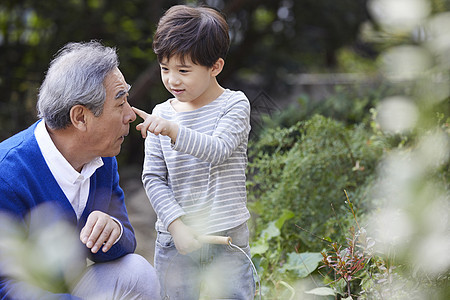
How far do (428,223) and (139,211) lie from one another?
142 inches

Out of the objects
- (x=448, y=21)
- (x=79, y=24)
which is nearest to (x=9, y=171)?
(x=448, y=21)

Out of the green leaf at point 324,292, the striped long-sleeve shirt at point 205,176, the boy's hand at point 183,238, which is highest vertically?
the striped long-sleeve shirt at point 205,176

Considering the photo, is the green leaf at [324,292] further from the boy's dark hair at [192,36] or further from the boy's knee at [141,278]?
the boy's dark hair at [192,36]

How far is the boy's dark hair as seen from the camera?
176 centimetres

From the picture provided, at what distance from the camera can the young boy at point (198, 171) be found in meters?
1.78

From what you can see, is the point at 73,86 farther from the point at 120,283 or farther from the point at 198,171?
the point at 120,283

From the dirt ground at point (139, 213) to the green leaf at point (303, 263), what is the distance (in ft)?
3.73

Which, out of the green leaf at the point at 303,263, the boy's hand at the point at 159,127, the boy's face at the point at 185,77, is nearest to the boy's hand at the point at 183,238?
the boy's hand at the point at 159,127

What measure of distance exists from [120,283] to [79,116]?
1.92 feet

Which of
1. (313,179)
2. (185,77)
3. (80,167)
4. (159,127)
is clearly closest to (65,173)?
(80,167)

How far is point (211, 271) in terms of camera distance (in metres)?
1.89

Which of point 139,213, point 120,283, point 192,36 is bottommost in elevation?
point 139,213

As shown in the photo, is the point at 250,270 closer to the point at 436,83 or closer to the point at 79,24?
the point at 436,83

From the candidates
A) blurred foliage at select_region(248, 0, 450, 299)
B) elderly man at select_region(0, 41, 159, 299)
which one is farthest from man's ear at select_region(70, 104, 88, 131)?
blurred foliage at select_region(248, 0, 450, 299)
